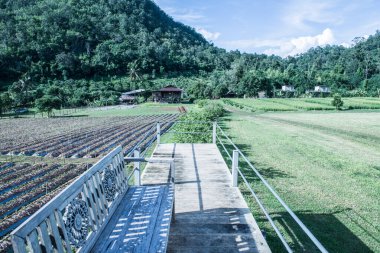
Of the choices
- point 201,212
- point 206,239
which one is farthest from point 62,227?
point 201,212

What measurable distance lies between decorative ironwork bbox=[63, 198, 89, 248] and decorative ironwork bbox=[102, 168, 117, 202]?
0.78 metres

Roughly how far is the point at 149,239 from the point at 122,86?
84864 mm

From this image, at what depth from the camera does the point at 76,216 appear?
9.27ft

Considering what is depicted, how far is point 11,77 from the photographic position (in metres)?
92.9

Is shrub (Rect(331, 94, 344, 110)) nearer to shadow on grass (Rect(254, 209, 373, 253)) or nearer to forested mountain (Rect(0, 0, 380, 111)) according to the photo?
forested mountain (Rect(0, 0, 380, 111))

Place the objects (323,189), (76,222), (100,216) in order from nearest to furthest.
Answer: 1. (76,222)
2. (100,216)
3. (323,189)

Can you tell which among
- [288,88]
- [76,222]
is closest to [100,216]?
[76,222]

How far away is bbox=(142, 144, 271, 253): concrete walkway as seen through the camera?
4316 mm

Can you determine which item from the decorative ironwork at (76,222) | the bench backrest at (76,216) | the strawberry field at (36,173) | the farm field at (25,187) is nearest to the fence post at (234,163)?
the bench backrest at (76,216)

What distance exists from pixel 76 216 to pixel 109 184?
1136 mm

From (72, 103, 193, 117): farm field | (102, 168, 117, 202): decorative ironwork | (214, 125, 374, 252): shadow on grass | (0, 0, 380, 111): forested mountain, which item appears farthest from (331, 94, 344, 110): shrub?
(102, 168, 117, 202): decorative ironwork

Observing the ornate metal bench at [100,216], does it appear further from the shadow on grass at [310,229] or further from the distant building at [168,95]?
the distant building at [168,95]

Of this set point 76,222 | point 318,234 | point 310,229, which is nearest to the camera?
point 76,222

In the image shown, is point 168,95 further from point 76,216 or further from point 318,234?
point 76,216
